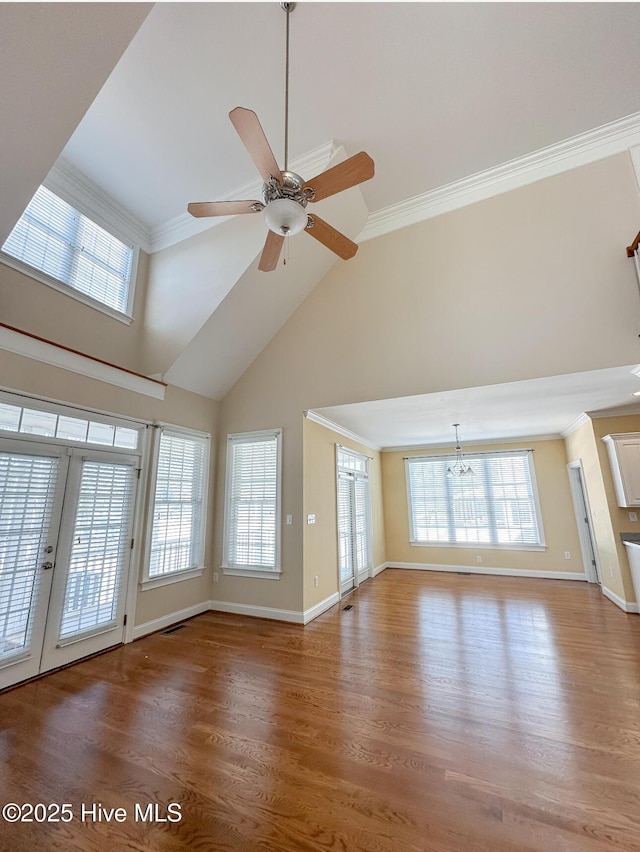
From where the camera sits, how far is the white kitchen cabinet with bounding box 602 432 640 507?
4570 millimetres

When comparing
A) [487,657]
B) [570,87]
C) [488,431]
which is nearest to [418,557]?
[488,431]

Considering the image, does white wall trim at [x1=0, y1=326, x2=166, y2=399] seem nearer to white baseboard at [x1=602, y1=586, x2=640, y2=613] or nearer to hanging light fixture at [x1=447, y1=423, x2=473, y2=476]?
hanging light fixture at [x1=447, y1=423, x2=473, y2=476]

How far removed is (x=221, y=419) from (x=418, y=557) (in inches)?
205

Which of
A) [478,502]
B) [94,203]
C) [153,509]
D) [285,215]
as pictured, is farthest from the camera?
[478,502]

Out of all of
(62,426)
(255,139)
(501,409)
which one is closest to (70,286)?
(62,426)

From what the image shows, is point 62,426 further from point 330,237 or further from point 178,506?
point 330,237

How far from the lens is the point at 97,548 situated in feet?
11.8

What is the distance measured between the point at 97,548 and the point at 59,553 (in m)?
0.37

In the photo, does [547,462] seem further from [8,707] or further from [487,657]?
[8,707]

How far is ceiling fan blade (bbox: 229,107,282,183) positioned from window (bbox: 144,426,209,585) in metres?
3.29

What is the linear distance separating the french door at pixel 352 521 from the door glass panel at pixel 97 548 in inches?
118

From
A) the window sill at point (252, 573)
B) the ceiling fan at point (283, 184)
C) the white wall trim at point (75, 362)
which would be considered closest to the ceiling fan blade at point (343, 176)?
the ceiling fan at point (283, 184)

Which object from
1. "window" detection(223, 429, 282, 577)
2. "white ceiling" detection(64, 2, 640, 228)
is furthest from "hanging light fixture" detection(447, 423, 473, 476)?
"white ceiling" detection(64, 2, 640, 228)

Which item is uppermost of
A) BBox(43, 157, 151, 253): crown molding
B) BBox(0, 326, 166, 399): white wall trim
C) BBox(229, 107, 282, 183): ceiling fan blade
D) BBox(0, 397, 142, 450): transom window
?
BBox(43, 157, 151, 253): crown molding
